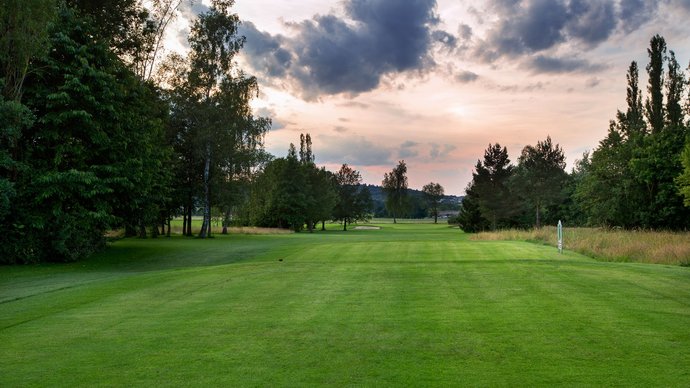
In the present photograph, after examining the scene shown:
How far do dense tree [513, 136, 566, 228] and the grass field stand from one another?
5945 cm

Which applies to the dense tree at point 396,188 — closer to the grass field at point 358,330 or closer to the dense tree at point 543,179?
the dense tree at point 543,179

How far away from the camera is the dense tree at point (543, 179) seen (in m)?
70.2

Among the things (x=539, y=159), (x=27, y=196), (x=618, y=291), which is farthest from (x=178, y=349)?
(x=539, y=159)

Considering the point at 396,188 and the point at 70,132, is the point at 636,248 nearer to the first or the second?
the point at 70,132

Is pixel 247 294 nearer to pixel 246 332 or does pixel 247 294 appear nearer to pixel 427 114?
pixel 246 332

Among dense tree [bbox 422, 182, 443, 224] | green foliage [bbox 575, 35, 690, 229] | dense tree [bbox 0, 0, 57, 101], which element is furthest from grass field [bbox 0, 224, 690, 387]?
dense tree [bbox 422, 182, 443, 224]

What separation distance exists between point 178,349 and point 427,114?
33.6 meters

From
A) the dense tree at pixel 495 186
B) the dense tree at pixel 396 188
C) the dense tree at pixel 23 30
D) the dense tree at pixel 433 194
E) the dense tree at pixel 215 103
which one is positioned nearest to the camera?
the dense tree at pixel 23 30

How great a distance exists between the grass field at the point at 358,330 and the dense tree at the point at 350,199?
281ft

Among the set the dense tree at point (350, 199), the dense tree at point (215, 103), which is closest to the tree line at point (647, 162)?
the dense tree at point (215, 103)

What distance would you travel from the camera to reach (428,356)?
20.1ft

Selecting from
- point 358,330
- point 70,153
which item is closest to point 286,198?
point 70,153

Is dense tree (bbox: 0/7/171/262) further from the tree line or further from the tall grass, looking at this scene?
the tree line

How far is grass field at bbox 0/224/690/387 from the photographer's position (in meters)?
5.49
